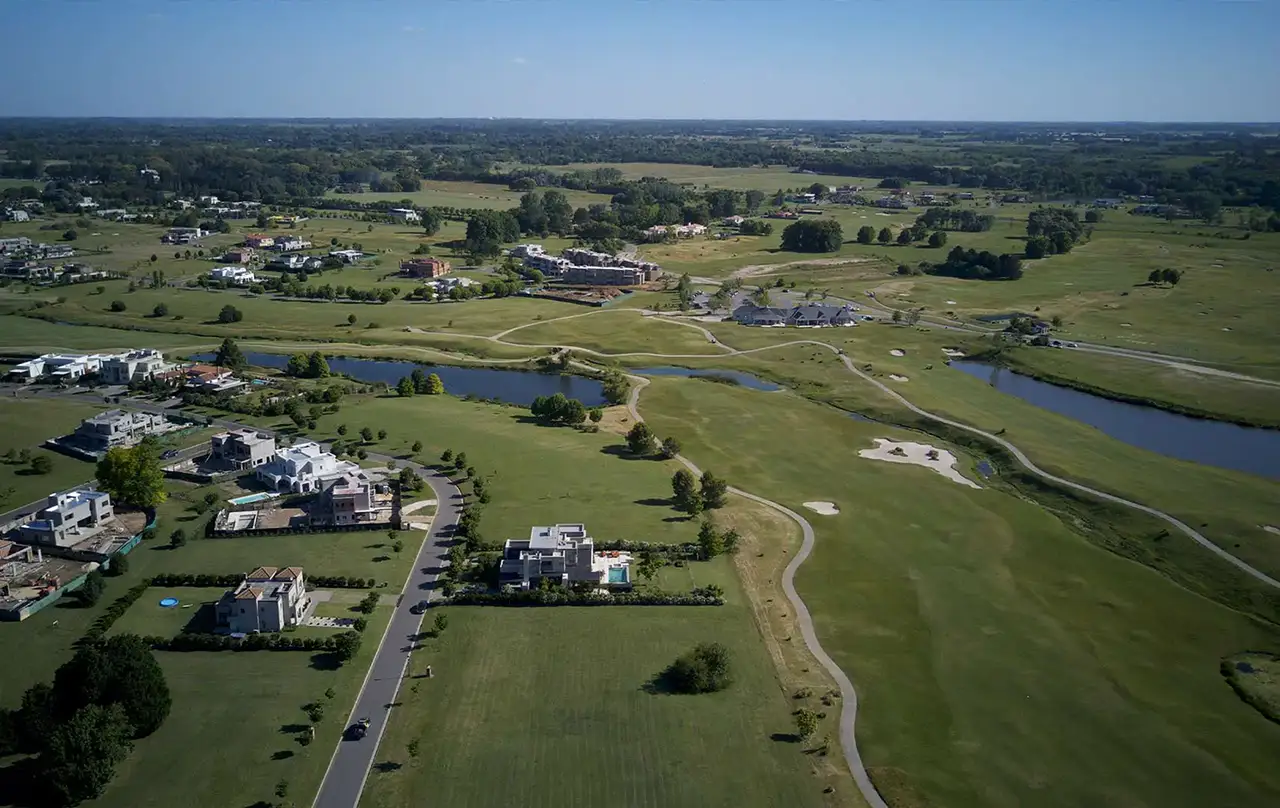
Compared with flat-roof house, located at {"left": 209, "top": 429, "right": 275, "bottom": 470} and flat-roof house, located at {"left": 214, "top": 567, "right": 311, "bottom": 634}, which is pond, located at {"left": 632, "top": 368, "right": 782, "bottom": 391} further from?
flat-roof house, located at {"left": 214, "top": 567, "right": 311, "bottom": 634}

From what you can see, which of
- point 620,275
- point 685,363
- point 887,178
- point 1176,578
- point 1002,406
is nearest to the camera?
point 1176,578

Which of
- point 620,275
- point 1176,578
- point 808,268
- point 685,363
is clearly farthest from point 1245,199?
point 1176,578

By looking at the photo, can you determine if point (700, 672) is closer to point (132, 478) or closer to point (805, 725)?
point (805, 725)

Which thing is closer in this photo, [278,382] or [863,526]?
[863,526]

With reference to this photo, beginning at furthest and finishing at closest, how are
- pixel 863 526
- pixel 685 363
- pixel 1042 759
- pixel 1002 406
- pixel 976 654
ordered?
1. pixel 685 363
2. pixel 1002 406
3. pixel 863 526
4. pixel 976 654
5. pixel 1042 759

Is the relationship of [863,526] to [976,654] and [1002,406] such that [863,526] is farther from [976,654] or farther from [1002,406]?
[1002,406]

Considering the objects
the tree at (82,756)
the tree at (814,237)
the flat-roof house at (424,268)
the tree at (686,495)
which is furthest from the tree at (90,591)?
the tree at (814,237)

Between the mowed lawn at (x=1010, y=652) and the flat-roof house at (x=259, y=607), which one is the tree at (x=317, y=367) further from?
the flat-roof house at (x=259, y=607)

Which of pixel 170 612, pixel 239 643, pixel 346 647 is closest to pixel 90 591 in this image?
pixel 170 612
